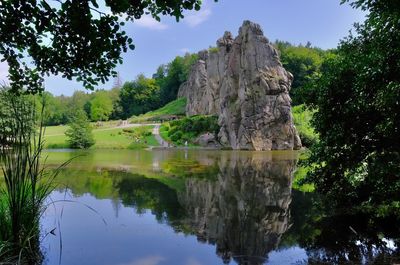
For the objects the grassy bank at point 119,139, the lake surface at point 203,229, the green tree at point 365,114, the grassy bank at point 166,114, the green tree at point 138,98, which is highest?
the green tree at point 138,98

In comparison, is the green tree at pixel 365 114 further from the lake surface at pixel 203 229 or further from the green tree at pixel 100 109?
the green tree at pixel 100 109

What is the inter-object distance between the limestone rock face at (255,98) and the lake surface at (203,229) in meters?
37.3

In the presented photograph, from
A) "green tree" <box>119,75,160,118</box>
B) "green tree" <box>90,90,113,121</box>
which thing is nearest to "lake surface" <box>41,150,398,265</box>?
"green tree" <box>90,90,113,121</box>

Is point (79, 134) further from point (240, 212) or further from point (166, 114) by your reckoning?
point (240, 212)

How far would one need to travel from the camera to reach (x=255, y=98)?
60.7m

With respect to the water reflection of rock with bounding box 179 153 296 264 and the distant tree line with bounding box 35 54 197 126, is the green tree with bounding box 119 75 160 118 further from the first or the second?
the water reflection of rock with bounding box 179 153 296 264

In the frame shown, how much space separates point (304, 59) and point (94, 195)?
94.2 metres

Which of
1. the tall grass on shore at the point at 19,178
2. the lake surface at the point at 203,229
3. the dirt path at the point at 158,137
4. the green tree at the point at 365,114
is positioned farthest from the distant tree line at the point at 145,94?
the tall grass on shore at the point at 19,178

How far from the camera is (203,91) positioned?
96.6 meters

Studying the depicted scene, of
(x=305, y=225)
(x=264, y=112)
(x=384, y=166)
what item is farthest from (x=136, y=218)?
(x=264, y=112)

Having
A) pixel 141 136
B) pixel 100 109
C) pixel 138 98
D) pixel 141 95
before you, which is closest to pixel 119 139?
pixel 141 136

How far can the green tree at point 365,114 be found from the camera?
880cm

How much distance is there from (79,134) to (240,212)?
53.4 meters

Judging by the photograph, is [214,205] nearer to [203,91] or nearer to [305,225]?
[305,225]
